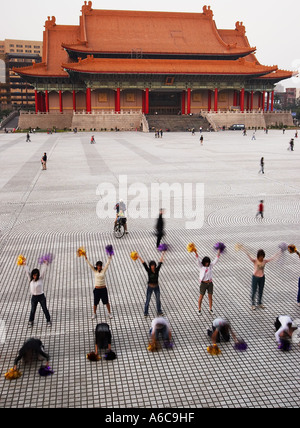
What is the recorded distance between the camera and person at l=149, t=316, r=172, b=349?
7.05 metres

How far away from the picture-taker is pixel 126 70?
5981 centimetres

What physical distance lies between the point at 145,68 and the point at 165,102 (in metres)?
9.65

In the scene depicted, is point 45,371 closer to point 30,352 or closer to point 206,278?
point 30,352

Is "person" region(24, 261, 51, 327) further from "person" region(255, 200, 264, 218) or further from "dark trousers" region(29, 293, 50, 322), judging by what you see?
"person" region(255, 200, 264, 218)

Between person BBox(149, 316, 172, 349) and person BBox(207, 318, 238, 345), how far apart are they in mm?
711

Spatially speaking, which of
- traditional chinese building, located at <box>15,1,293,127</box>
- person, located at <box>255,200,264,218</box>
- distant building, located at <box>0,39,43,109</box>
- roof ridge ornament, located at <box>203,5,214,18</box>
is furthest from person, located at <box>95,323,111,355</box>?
distant building, located at <box>0,39,43,109</box>

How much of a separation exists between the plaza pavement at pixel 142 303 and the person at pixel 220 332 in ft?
0.45

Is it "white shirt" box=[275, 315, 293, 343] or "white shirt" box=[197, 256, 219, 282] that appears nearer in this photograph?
"white shirt" box=[275, 315, 293, 343]

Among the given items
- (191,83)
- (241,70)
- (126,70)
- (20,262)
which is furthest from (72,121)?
(20,262)

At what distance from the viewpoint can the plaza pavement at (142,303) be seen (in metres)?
5.89

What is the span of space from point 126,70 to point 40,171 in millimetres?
39736

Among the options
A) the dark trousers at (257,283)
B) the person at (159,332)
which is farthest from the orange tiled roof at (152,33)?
the person at (159,332)

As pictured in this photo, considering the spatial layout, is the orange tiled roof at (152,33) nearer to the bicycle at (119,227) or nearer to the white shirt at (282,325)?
the bicycle at (119,227)

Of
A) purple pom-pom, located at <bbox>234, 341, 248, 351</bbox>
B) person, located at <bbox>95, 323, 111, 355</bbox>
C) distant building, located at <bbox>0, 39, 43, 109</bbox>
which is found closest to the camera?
person, located at <bbox>95, 323, 111, 355</bbox>
